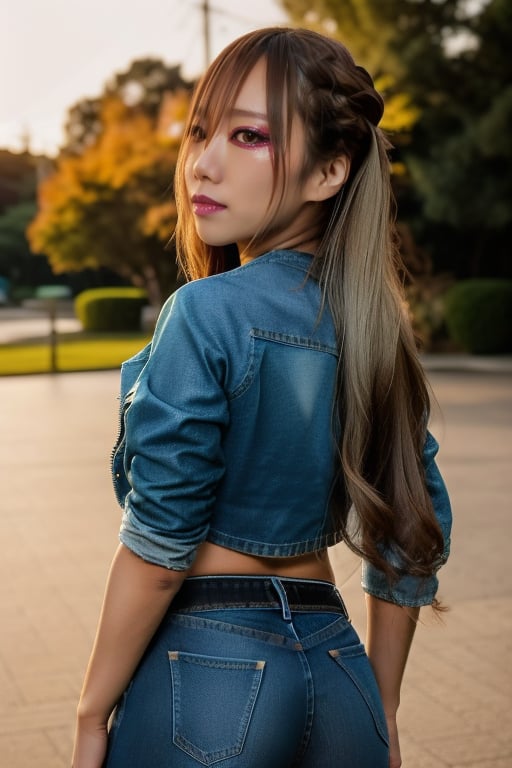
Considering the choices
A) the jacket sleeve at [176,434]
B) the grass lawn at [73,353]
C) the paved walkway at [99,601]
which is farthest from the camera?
the grass lawn at [73,353]

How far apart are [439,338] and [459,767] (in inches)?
848

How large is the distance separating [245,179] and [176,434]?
380 millimetres

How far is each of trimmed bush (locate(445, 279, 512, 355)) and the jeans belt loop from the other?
21.5 meters

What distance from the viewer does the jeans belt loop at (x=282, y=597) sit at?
144cm

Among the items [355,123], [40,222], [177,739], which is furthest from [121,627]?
[40,222]

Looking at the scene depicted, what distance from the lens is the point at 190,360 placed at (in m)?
1.34

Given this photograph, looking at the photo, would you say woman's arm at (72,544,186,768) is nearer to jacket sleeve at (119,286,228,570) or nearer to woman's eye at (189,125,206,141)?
jacket sleeve at (119,286,228,570)

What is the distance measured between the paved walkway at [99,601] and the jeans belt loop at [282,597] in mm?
366

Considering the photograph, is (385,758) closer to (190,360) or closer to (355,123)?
(190,360)

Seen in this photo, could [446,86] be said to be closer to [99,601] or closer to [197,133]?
[99,601]

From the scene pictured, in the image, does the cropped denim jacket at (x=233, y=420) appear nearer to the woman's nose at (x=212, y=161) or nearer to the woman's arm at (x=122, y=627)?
the woman's arm at (x=122, y=627)

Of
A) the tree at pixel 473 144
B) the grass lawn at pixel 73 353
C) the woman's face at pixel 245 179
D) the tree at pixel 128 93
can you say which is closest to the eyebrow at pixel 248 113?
the woman's face at pixel 245 179

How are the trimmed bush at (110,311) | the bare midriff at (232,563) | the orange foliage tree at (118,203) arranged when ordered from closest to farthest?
1. the bare midriff at (232,563)
2. the orange foliage tree at (118,203)
3. the trimmed bush at (110,311)

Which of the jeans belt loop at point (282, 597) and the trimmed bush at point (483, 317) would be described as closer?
the jeans belt loop at point (282, 597)
